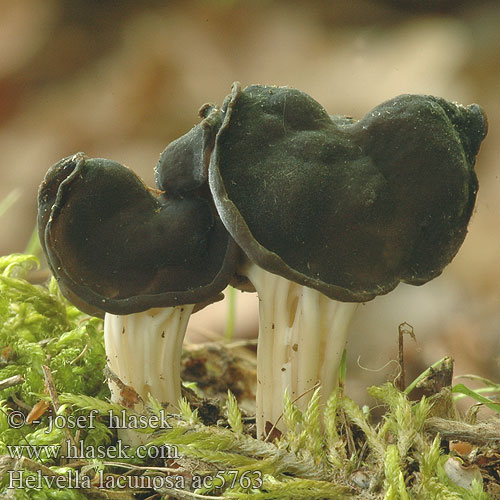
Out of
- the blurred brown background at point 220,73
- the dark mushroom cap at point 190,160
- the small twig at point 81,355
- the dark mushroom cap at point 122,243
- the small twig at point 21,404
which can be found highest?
the blurred brown background at point 220,73

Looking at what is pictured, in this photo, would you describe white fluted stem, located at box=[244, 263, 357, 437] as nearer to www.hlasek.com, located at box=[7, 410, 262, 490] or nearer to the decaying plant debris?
the decaying plant debris

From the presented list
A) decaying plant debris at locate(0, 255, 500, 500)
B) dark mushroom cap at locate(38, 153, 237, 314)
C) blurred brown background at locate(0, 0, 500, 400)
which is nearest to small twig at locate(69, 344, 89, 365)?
decaying plant debris at locate(0, 255, 500, 500)

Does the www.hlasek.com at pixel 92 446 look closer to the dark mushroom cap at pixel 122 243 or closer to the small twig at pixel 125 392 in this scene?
the small twig at pixel 125 392

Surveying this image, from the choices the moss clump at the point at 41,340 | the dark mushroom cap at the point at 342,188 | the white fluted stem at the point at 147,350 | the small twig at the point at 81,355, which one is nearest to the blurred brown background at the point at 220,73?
the moss clump at the point at 41,340

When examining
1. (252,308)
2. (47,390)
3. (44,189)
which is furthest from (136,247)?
(252,308)

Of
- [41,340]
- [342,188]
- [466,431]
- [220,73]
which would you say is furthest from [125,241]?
[220,73]

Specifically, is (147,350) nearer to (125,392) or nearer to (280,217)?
(125,392)
